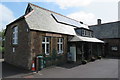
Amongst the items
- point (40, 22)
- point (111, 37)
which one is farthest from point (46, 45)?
point (111, 37)

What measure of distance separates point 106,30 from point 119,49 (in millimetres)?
6285

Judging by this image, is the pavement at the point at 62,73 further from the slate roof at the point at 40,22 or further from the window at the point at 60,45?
the slate roof at the point at 40,22

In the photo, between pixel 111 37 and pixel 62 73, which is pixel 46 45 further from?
pixel 111 37

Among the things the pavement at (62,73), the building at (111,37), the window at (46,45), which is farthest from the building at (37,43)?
the building at (111,37)

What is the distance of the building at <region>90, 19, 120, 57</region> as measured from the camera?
2186 cm

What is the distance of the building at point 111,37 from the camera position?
21859 millimetres

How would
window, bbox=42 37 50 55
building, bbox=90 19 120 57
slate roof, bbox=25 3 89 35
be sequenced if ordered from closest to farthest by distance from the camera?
slate roof, bbox=25 3 89 35
window, bbox=42 37 50 55
building, bbox=90 19 120 57

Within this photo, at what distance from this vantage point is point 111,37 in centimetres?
2266

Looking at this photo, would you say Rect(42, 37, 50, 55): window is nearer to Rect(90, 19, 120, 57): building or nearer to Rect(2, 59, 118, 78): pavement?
Rect(2, 59, 118, 78): pavement

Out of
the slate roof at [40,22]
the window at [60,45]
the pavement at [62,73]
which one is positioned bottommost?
the pavement at [62,73]

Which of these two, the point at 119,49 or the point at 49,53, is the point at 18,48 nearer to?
the point at 49,53

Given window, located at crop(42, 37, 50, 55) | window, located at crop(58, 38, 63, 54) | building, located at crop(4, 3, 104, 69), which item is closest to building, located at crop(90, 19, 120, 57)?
building, located at crop(4, 3, 104, 69)

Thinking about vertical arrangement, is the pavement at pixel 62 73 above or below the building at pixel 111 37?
below

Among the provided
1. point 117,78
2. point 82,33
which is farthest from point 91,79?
point 82,33
